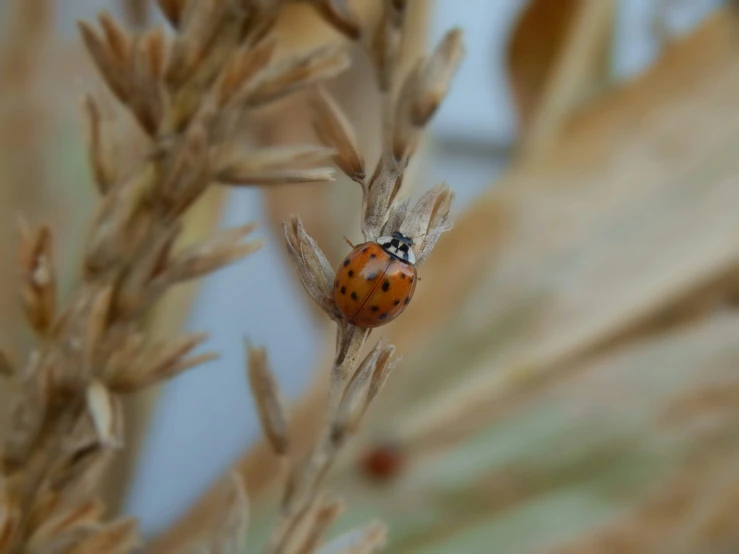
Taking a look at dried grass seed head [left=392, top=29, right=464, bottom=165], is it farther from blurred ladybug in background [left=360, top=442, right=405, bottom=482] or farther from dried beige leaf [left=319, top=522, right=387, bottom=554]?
blurred ladybug in background [left=360, top=442, right=405, bottom=482]

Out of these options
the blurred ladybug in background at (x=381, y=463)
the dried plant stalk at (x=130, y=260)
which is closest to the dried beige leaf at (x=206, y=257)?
the dried plant stalk at (x=130, y=260)

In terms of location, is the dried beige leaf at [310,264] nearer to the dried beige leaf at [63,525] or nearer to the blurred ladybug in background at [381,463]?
the dried beige leaf at [63,525]

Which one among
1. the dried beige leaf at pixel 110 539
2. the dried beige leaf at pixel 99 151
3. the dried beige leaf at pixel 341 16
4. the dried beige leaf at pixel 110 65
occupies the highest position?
the dried beige leaf at pixel 341 16

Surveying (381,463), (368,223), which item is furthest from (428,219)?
(381,463)

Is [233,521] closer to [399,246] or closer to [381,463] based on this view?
[399,246]

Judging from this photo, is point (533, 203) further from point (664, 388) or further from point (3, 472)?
point (3, 472)

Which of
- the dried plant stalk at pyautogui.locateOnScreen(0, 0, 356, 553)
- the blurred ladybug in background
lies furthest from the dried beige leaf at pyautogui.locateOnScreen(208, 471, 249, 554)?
the blurred ladybug in background

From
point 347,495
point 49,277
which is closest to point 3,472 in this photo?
point 49,277

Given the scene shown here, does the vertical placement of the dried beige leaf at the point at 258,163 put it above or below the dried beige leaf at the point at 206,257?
above
